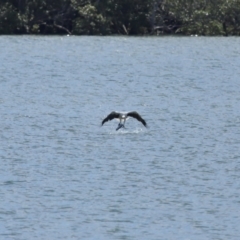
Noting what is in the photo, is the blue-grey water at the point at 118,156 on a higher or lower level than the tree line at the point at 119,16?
lower

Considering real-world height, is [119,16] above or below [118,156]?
above

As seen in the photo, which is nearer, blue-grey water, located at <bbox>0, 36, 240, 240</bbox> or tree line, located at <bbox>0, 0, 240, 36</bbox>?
blue-grey water, located at <bbox>0, 36, 240, 240</bbox>

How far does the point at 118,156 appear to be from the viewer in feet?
86.0

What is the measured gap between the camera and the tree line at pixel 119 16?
76.3 metres

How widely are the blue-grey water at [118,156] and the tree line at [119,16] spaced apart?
23830 millimetres

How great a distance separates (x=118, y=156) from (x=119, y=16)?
52.7 meters

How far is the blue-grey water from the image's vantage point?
19562 mm

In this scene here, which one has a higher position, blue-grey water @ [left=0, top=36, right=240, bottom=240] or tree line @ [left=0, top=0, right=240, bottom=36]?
tree line @ [left=0, top=0, right=240, bottom=36]

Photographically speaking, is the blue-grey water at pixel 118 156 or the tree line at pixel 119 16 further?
the tree line at pixel 119 16

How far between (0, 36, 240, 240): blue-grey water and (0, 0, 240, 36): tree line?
2383cm

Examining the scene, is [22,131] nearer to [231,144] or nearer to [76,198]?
[231,144]

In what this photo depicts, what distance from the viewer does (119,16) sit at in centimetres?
7831

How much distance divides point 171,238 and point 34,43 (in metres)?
52.8

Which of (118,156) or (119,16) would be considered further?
(119,16)
